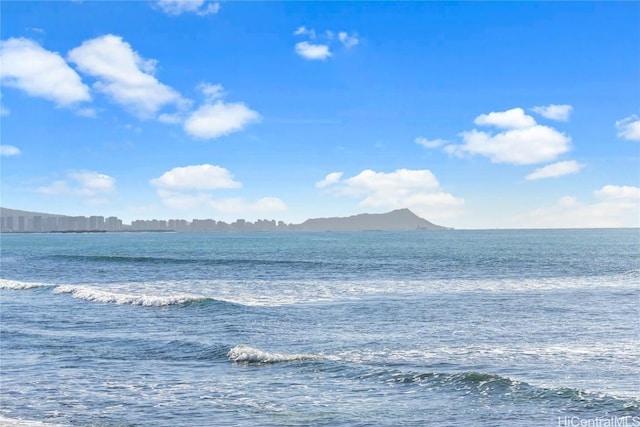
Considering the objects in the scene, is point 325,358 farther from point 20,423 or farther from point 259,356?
point 20,423

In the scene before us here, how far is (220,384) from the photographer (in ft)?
56.4

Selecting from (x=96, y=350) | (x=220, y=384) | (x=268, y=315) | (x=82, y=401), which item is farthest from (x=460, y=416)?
(x=268, y=315)

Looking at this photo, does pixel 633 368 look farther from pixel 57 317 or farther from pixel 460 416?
pixel 57 317

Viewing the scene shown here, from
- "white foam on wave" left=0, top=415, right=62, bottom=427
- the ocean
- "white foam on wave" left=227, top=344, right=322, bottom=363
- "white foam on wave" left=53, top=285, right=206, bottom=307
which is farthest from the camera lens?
"white foam on wave" left=53, top=285, right=206, bottom=307

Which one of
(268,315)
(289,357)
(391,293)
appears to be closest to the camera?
(289,357)

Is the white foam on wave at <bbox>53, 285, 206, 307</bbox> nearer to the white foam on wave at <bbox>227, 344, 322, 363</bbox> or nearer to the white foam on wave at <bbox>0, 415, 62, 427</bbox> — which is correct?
the white foam on wave at <bbox>227, 344, 322, 363</bbox>

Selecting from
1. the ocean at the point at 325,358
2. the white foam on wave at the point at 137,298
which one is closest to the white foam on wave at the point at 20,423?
the ocean at the point at 325,358

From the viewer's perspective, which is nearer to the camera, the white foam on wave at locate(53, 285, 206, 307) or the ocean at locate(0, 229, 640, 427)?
the ocean at locate(0, 229, 640, 427)

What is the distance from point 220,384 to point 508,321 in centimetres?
1467

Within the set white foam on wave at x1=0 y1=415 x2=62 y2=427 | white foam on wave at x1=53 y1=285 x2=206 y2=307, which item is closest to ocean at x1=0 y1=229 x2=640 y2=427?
white foam on wave at x1=0 y1=415 x2=62 y2=427

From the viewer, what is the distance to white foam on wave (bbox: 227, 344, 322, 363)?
1999 cm

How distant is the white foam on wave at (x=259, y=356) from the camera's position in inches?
787

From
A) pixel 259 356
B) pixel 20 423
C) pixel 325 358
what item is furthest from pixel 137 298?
pixel 20 423

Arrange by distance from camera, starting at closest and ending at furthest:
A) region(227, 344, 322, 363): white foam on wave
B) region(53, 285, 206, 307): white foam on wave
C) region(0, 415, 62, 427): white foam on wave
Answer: region(0, 415, 62, 427): white foam on wave → region(227, 344, 322, 363): white foam on wave → region(53, 285, 206, 307): white foam on wave
